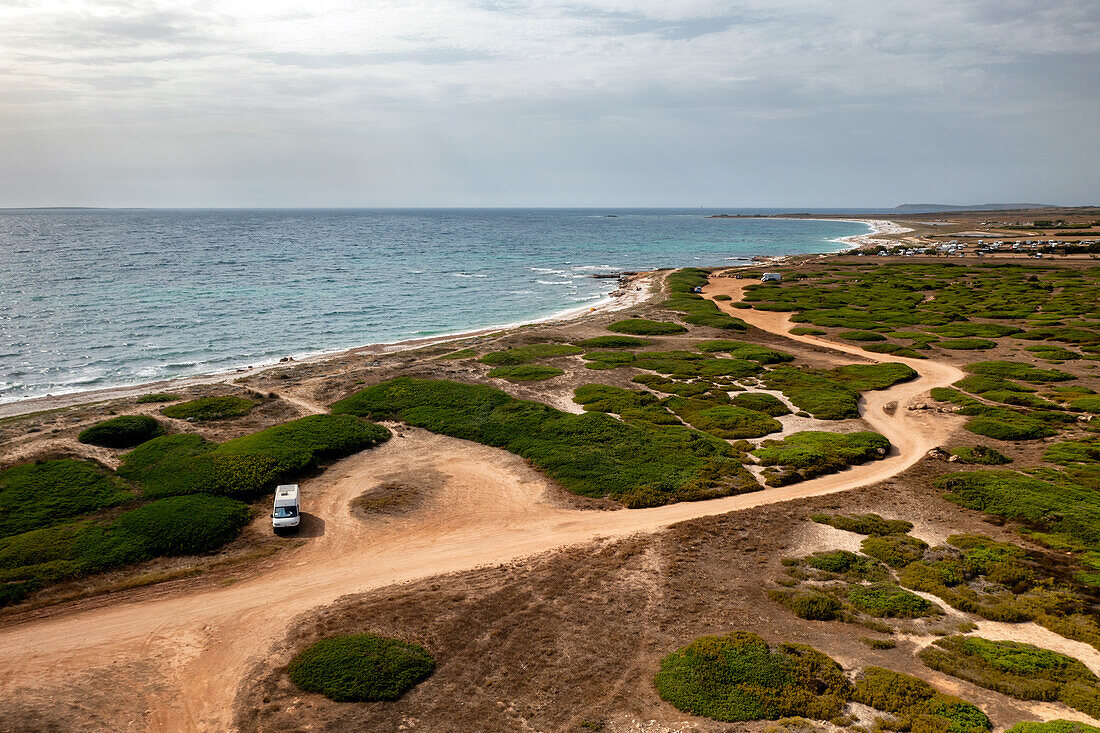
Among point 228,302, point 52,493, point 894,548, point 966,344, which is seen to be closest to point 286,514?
point 52,493

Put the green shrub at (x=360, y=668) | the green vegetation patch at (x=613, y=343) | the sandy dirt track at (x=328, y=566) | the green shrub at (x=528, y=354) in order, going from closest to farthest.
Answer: the green shrub at (x=360, y=668), the sandy dirt track at (x=328, y=566), the green shrub at (x=528, y=354), the green vegetation patch at (x=613, y=343)

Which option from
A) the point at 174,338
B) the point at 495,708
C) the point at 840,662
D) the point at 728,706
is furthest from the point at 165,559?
the point at 174,338

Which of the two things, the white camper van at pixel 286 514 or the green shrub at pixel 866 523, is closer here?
the white camper van at pixel 286 514

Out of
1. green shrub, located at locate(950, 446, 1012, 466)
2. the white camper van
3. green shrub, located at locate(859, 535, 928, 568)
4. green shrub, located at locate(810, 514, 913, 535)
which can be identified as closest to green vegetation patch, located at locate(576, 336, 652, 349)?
green shrub, located at locate(950, 446, 1012, 466)

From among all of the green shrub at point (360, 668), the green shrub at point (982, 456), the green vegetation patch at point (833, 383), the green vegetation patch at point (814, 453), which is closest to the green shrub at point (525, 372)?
the green vegetation patch at point (833, 383)

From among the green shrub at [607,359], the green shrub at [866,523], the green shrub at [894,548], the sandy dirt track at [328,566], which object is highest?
the green shrub at [607,359]

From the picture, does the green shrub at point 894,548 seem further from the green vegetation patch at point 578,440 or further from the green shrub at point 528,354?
the green shrub at point 528,354

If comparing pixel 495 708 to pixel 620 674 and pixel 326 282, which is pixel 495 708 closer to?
pixel 620 674

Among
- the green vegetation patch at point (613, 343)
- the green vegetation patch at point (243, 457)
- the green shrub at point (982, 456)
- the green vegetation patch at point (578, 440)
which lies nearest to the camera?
the green vegetation patch at point (243, 457)
